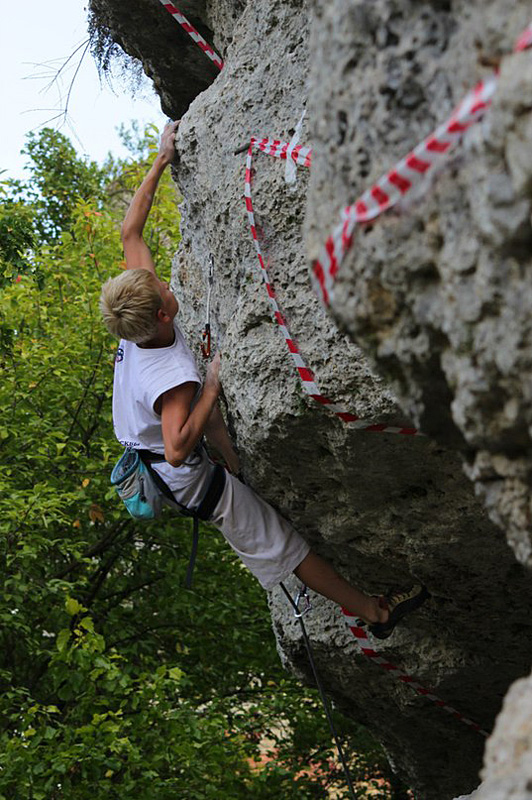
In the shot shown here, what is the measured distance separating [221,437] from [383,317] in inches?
116

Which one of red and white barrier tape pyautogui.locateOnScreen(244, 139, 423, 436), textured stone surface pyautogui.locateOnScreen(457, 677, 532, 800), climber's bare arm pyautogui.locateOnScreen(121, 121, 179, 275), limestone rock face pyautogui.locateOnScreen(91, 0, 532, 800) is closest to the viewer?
textured stone surface pyautogui.locateOnScreen(457, 677, 532, 800)

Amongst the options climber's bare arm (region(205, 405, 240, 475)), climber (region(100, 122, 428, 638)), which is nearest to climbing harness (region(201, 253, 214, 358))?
Result: climber (region(100, 122, 428, 638))

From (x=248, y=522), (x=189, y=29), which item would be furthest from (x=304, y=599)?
(x=189, y=29)

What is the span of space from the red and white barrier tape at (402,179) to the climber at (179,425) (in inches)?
86.6

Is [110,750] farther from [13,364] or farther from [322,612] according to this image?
[13,364]

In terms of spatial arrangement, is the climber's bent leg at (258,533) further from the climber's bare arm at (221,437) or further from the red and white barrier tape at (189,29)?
the red and white barrier tape at (189,29)

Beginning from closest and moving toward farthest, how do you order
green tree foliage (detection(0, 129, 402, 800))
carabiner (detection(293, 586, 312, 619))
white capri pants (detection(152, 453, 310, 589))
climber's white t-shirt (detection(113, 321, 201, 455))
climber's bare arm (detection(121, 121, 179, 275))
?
climber's white t-shirt (detection(113, 321, 201, 455)), white capri pants (detection(152, 453, 310, 589)), climber's bare arm (detection(121, 121, 179, 275)), carabiner (detection(293, 586, 312, 619)), green tree foliage (detection(0, 129, 402, 800))

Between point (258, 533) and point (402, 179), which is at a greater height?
point (402, 179)

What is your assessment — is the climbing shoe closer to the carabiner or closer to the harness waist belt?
A: the carabiner

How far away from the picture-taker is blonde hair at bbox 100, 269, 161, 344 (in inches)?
170

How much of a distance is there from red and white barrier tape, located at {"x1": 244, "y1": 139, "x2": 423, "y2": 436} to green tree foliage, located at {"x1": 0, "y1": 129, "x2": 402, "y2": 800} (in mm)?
2402

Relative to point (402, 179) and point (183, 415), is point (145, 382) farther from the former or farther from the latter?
point (402, 179)

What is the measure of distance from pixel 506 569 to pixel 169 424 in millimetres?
1661

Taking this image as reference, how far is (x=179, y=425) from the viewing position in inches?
171
